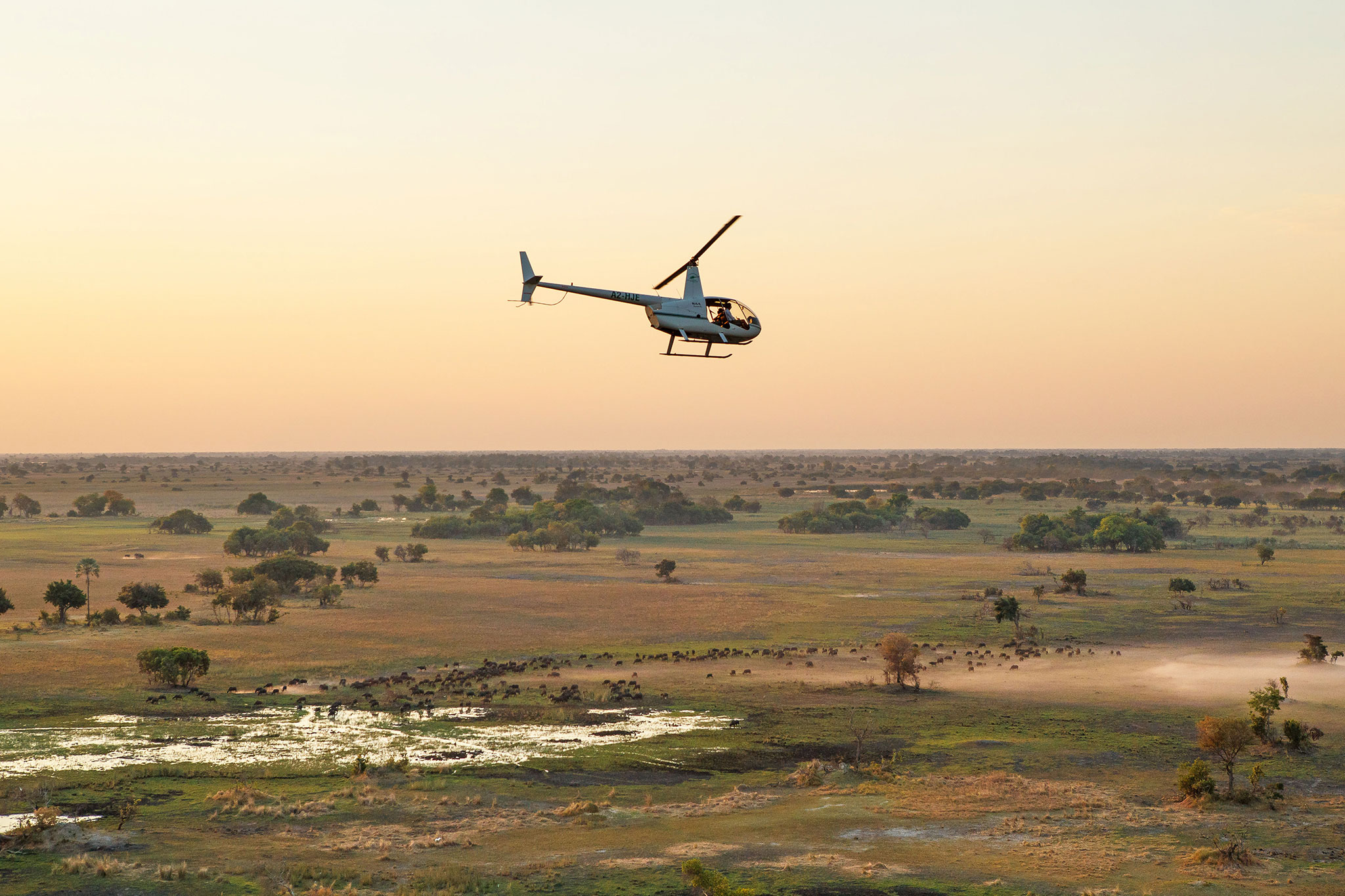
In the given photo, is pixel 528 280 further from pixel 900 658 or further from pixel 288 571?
pixel 288 571

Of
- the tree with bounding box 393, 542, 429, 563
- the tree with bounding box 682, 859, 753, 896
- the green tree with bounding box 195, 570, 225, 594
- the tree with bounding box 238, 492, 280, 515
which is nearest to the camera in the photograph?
the tree with bounding box 682, 859, 753, 896

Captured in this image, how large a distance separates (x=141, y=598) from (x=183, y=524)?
72244 millimetres

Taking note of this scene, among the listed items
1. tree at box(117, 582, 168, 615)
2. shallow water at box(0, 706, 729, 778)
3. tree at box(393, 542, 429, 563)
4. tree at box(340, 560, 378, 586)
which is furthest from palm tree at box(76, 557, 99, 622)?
shallow water at box(0, 706, 729, 778)

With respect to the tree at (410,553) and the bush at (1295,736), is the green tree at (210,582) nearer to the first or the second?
the tree at (410,553)

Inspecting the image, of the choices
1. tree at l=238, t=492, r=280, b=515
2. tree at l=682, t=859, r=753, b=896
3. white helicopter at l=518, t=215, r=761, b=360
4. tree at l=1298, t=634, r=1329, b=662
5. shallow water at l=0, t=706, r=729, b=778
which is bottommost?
shallow water at l=0, t=706, r=729, b=778

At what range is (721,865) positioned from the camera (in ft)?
108

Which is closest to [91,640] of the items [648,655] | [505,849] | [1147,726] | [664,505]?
[648,655]

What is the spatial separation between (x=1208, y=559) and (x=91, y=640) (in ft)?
328

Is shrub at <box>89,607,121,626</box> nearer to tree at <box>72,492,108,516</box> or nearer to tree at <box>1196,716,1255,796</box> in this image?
tree at <box>1196,716,1255,796</box>

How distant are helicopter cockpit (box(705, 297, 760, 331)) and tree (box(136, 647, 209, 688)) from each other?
32.1 metres

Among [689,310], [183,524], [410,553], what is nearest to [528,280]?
[689,310]

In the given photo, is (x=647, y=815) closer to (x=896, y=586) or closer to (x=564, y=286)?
(x=564, y=286)

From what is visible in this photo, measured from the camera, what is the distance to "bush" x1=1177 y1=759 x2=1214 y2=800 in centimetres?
3947

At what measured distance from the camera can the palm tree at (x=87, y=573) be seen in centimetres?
7769
